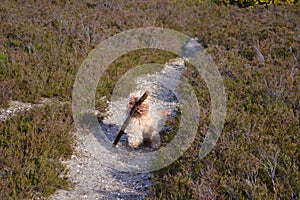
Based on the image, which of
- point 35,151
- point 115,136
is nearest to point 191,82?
point 115,136

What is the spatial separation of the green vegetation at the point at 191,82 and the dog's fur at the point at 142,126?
271 mm

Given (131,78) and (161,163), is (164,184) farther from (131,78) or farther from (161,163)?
(131,78)

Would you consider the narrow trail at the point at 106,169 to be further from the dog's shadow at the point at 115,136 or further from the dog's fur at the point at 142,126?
the dog's fur at the point at 142,126

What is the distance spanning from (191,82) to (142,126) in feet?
8.44

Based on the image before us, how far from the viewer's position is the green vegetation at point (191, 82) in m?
4.70

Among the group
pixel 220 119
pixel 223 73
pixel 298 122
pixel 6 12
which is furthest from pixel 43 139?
pixel 6 12

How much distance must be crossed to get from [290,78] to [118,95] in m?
3.48

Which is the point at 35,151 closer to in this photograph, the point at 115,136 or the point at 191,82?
the point at 115,136

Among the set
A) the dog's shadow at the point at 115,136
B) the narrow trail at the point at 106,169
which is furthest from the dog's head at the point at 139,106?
the narrow trail at the point at 106,169

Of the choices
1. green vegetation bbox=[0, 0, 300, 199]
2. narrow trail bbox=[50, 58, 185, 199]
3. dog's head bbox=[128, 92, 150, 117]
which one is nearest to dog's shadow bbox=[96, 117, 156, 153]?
narrow trail bbox=[50, 58, 185, 199]

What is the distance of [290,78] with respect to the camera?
7.52 m

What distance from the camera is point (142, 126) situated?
5.98 metres

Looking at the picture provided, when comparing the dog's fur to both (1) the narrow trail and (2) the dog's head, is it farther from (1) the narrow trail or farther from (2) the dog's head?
(1) the narrow trail

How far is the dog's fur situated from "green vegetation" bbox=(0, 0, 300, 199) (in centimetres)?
27
